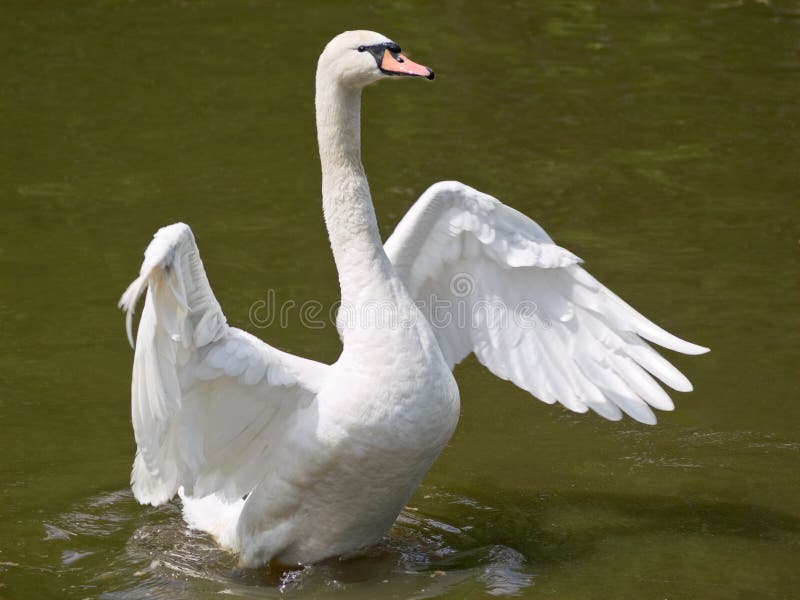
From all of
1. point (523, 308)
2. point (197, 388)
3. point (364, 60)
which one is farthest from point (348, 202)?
point (523, 308)

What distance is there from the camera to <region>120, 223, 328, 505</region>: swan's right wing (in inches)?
228

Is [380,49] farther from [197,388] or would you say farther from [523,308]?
[197,388]

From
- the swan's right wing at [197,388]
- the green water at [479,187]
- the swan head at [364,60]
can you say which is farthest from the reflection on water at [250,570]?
the swan head at [364,60]

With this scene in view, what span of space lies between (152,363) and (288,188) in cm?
592

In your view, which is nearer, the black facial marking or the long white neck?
the black facial marking

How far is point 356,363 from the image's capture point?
6281 millimetres

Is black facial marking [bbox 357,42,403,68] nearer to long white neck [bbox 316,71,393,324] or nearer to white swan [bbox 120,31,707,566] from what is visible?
white swan [bbox 120,31,707,566]

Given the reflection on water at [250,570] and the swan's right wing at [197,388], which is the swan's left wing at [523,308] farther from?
the swan's right wing at [197,388]

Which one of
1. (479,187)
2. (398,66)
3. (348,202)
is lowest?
(479,187)

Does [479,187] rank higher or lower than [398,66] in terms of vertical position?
lower

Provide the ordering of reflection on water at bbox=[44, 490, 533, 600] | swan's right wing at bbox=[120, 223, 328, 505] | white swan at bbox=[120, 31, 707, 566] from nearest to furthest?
swan's right wing at bbox=[120, 223, 328, 505] < white swan at bbox=[120, 31, 707, 566] < reflection on water at bbox=[44, 490, 533, 600]

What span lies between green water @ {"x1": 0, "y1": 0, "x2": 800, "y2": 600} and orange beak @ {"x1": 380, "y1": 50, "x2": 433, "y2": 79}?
2427mm

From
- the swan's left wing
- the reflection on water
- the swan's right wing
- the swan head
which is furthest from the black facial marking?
the reflection on water

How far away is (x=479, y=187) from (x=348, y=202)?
5.11 meters
